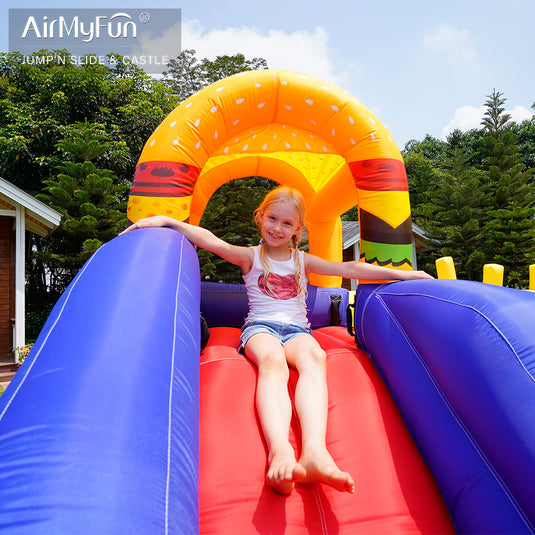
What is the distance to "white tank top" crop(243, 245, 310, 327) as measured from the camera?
2018mm

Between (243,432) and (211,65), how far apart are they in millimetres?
21100

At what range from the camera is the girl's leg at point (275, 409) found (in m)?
1.14

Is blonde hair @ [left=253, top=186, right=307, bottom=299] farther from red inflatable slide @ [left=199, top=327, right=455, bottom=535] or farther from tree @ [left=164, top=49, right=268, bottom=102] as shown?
tree @ [left=164, top=49, right=268, bottom=102]

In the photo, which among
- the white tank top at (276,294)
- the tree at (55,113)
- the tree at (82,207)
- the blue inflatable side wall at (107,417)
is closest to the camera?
the blue inflatable side wall at (107,417)

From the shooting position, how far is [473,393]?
4.17ft

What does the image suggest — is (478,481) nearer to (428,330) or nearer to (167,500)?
(428,330)

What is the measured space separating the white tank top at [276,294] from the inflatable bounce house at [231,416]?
9.7 inches

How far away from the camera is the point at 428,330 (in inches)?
60.6

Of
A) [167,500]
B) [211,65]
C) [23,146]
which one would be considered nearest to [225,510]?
[167,500]

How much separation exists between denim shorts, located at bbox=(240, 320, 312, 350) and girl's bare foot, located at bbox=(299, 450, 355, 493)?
2.27 ft

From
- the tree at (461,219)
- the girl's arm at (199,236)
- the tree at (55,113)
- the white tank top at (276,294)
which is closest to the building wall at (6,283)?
the tree at (55,113)

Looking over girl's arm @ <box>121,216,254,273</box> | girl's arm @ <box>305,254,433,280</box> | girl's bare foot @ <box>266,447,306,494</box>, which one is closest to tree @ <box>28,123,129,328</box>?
girl's arm @ <box>121,216,254,273</box>

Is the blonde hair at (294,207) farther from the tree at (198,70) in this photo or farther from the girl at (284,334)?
the tree at (198,70)

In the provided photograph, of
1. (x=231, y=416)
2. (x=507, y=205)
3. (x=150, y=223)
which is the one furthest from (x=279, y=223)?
(x=507, y=205)
